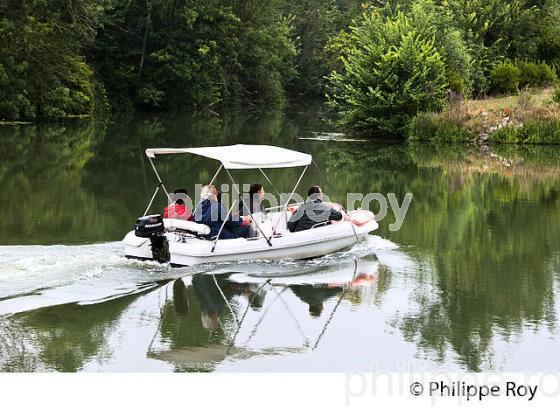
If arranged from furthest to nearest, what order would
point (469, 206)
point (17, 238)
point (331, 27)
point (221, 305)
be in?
point (331, 27), point (469, 206), point (17, 238), point (221, 305)

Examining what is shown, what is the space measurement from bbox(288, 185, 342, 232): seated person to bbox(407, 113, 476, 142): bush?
19.7m

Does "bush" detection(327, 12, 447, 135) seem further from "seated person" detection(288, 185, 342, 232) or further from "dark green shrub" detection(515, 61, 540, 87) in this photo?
"seated person" detection(288, 185, 342, 232)

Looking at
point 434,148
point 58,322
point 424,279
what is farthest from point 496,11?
point 58,322

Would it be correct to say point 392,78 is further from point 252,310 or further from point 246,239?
point 252,310

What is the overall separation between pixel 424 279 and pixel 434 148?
19501 millimetres

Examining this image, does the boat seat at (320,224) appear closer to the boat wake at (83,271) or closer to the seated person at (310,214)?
the seated person at (310,214)

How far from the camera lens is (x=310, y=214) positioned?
603 inches

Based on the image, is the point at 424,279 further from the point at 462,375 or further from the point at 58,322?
the point at 58,322

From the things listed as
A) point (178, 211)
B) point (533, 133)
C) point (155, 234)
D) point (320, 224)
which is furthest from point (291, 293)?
point (533, 133)

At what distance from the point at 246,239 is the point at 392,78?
70.2 feet

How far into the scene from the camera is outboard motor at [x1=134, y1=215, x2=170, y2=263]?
1352 cm

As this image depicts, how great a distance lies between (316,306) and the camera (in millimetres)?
12352

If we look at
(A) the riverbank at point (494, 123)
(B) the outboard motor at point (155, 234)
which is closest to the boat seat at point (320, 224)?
(B) the outboard motor at point (155, 234)

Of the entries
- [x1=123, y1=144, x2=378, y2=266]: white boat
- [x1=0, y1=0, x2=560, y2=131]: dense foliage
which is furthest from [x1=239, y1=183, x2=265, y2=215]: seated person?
[x1=0, y1=0, x2=560, y2=131]: dense foliage
